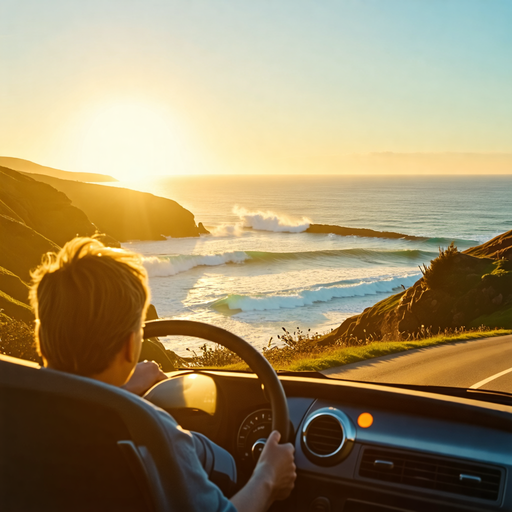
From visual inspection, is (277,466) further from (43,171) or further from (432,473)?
(43,171)

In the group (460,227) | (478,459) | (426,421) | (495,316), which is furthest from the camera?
(460,227)

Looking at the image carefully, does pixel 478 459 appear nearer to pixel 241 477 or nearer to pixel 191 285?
pixel 241 477

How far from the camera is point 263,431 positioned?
8.91 feet

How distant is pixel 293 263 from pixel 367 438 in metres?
50.0

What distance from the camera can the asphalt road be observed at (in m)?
6.78

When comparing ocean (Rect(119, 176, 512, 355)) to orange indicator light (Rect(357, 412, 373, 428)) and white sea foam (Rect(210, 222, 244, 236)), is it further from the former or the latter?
orange indicator light (Rect(357, 412, 373, 428))

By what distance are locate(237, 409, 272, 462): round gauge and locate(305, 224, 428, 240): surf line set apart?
231ft

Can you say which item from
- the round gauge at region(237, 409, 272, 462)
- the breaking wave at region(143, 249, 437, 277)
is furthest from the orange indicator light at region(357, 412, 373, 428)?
A: the breaking wave at region(143, 249, 437, 277)

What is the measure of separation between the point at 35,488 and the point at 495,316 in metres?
15.9

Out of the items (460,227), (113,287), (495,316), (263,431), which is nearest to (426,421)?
(263,431)

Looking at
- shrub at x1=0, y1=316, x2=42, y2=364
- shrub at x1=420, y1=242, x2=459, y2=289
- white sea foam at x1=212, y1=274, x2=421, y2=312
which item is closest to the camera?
shrub at x1=0, y1=316, x2=42, y2=364

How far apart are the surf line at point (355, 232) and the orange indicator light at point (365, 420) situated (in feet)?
231

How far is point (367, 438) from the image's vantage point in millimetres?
2664

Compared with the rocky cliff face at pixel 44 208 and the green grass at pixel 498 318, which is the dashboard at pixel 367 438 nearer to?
the green grass at pixel 498 318
